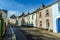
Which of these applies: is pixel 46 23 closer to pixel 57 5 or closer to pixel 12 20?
pixel 57 5

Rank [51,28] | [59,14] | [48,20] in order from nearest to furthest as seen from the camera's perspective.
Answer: [59,14] < [51,28] < [48,20]

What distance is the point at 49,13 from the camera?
2866cm

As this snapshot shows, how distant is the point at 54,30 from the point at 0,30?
1486cm

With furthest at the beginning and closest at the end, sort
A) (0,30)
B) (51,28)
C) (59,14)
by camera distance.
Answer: (51,28) → (59,14) → (0,30)

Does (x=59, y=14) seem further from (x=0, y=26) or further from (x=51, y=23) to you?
(x=0, y=26)

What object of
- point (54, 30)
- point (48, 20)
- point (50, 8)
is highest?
point (50, 8)

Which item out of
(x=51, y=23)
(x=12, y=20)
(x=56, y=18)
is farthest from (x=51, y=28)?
(x=12, y=20)

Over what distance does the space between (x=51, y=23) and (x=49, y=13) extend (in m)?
2.51

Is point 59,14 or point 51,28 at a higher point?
point 59,14

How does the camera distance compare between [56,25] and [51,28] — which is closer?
[56,25]

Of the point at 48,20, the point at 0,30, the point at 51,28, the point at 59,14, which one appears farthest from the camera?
the point at 48,20

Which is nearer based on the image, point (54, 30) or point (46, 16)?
point (54, 30)

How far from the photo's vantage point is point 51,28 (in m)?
27.5

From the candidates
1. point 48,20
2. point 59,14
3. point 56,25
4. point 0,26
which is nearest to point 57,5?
point 59,14
